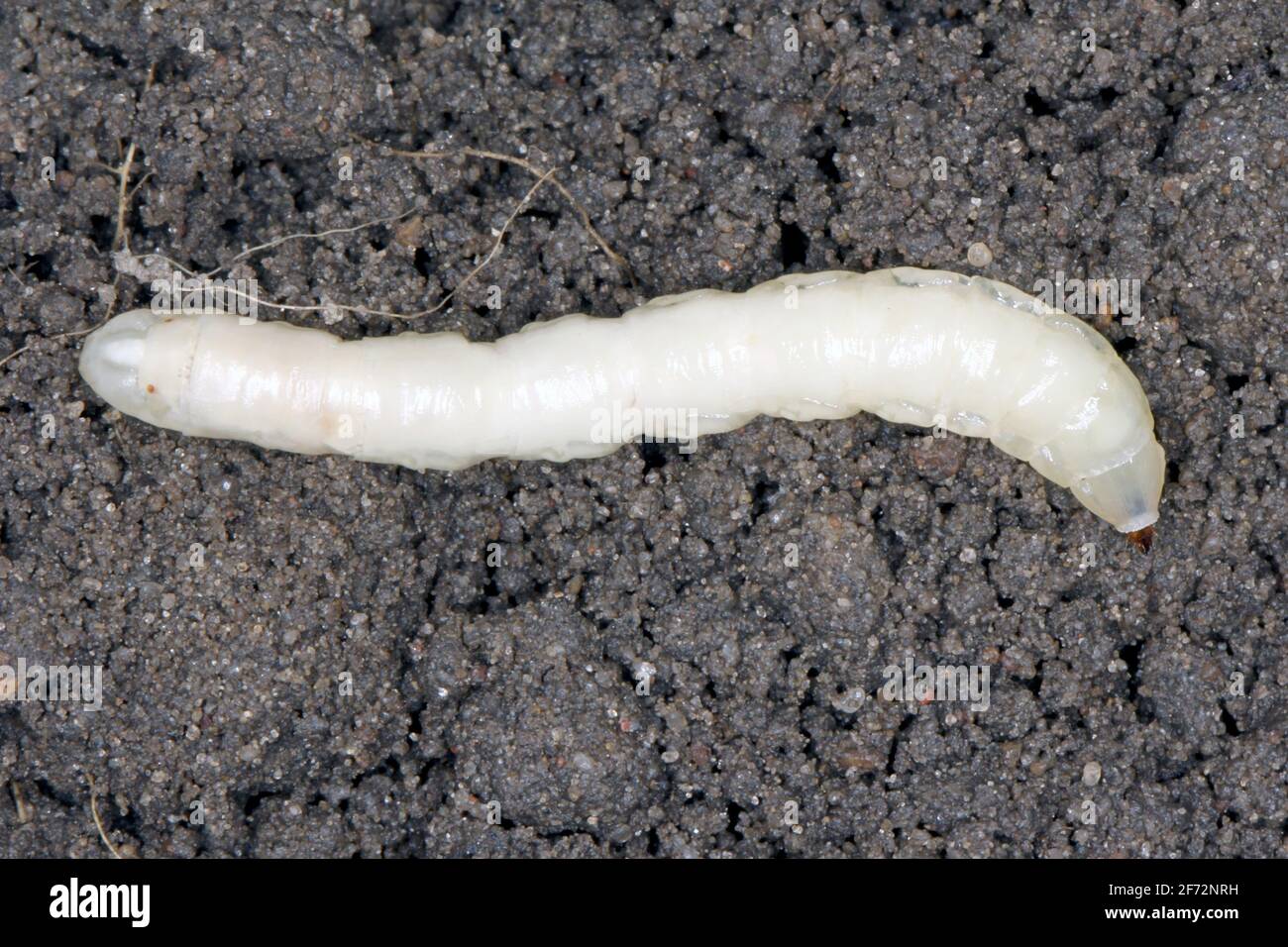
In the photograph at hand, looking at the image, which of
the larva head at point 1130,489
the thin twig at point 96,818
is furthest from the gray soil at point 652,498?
the larva head at point 1130,489

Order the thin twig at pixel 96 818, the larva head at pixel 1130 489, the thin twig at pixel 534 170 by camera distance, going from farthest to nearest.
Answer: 1. the thin twig at pixel 534 170
2. the thin twig at pixel 96 818
3. the larva head at pixel 1130 489

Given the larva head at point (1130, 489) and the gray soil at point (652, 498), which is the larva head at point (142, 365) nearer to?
the gray soil at point (652, 498)

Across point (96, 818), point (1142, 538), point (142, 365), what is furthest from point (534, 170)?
point (96, 818)

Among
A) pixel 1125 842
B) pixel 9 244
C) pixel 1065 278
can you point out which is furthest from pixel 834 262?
pixel 9 244

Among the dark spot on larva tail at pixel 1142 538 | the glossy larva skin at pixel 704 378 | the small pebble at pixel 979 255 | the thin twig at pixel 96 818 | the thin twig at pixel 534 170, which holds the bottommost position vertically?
the thin twig at pixel 96 818

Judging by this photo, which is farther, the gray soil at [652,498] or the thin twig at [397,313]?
the thin twig at [397,313]

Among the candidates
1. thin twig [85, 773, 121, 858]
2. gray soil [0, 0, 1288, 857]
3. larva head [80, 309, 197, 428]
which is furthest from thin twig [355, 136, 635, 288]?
thin twig [85, 773, 121, 858]

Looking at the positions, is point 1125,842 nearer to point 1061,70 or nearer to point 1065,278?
point 1065,278

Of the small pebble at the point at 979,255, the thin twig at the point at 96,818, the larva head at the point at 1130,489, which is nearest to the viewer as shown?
the larva head at the point at 1130,489
